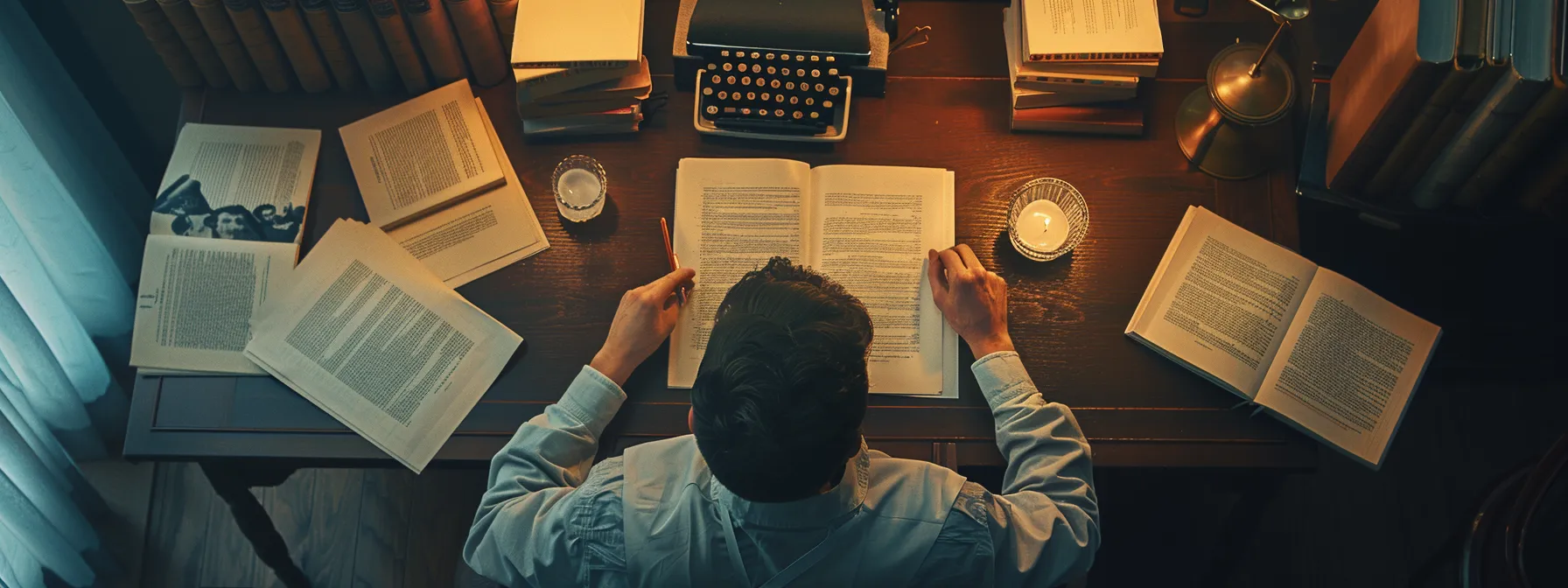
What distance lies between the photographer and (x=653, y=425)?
5.23ft

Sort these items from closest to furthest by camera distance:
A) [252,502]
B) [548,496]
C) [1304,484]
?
[548,496]
[252,502]
[1304,484]

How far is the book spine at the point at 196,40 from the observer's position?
1.60 m

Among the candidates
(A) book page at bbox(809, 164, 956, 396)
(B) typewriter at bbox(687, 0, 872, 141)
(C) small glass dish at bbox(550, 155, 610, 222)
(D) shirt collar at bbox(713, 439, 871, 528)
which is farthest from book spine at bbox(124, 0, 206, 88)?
(D) shirt collar at bbox(713, 439, 871, 528)

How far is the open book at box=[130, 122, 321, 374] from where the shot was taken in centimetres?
161

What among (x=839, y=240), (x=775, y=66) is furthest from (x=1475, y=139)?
(x=775, y=66)

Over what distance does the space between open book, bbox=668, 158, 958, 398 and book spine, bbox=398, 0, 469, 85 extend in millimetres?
435

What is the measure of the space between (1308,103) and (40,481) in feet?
8.04

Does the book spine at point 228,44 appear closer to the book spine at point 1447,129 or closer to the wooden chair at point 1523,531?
the book spine at point 1447,129

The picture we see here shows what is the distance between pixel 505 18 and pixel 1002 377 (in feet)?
3.34

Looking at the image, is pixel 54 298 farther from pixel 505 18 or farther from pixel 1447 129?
pixel 1447 129

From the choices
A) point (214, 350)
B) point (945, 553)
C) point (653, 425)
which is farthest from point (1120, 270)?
point (214, 350)

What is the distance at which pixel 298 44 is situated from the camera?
1.66 metres

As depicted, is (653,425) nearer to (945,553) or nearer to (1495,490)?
(945,553)

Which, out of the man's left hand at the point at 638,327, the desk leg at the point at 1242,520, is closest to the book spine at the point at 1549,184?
the desk leg at the point at 1242,520
